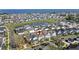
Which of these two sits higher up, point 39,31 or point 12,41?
point 39,31

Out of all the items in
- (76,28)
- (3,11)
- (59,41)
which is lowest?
(59,41)

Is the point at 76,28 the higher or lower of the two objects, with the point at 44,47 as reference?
higher
